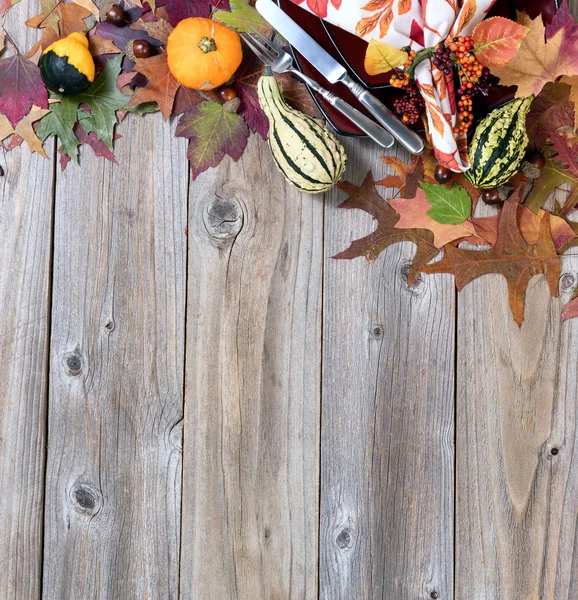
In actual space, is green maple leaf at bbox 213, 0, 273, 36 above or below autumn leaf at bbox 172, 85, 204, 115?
above

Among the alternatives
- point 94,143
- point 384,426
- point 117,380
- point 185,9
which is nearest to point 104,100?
point 94,143

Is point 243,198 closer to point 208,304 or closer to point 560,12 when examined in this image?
point 208,304

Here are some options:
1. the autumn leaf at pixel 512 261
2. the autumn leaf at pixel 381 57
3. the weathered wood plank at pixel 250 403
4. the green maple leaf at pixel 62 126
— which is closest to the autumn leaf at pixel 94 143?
the green maple leaf at pixel 62 126

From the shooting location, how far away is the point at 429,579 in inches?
35.6

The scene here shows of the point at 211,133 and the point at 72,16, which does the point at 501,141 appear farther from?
the point at 72,16

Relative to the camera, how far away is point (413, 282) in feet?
2.95

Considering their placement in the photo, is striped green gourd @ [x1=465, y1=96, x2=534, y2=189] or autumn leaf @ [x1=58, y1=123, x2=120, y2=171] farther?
autumn leaf @ [x1=58, y1=123, x2=120, y2=171]

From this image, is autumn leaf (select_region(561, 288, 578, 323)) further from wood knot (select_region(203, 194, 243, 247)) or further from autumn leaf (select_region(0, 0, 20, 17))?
autumn leaf (select_region(0, 0, 20, 17))

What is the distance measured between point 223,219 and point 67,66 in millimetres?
280

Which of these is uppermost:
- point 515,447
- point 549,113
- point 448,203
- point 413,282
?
point 549,113

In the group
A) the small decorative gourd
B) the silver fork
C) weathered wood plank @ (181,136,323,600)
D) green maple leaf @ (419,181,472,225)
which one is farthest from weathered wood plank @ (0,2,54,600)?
green maple leaf @ (419,181,472,225)

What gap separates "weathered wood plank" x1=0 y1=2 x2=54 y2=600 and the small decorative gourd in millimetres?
108

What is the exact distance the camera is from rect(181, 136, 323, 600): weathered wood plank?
35.8 inches

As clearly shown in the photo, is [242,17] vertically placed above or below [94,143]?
above
